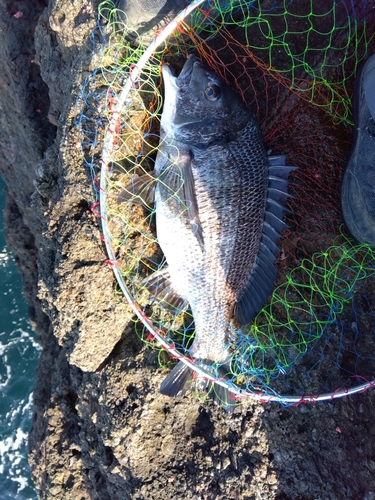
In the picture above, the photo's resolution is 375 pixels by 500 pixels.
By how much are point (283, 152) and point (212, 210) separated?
0.96 meters

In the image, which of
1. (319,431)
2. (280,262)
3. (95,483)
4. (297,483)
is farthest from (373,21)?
(95,483)

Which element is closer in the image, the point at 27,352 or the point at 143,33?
the point at 143,33

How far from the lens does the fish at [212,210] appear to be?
10.1ft

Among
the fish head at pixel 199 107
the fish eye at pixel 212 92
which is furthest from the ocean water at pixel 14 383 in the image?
the fish eye at pixel 212 92

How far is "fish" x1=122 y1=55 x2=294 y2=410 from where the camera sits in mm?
3078

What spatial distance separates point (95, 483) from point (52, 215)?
97.0 inches

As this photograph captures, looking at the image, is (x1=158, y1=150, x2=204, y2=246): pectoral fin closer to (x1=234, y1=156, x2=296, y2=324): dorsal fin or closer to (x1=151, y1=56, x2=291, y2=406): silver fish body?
(x1=151, y1=56, x2=291, y2=406): silver fish body

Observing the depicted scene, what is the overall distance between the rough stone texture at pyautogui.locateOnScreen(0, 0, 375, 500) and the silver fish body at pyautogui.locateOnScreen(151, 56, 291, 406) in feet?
1.09

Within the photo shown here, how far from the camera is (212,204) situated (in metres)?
3.10

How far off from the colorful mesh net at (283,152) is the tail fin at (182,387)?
0.45 feet

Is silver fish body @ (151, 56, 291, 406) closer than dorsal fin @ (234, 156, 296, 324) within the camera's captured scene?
Yes

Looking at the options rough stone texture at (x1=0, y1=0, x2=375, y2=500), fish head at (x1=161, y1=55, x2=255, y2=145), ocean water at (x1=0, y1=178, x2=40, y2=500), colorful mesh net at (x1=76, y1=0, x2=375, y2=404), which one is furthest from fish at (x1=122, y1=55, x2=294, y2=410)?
Result: ocean water at (x1=0, y1=178, x2=40, y2=500)

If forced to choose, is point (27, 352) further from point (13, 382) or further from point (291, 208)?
point (291, 208)

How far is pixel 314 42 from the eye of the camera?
3498mm
